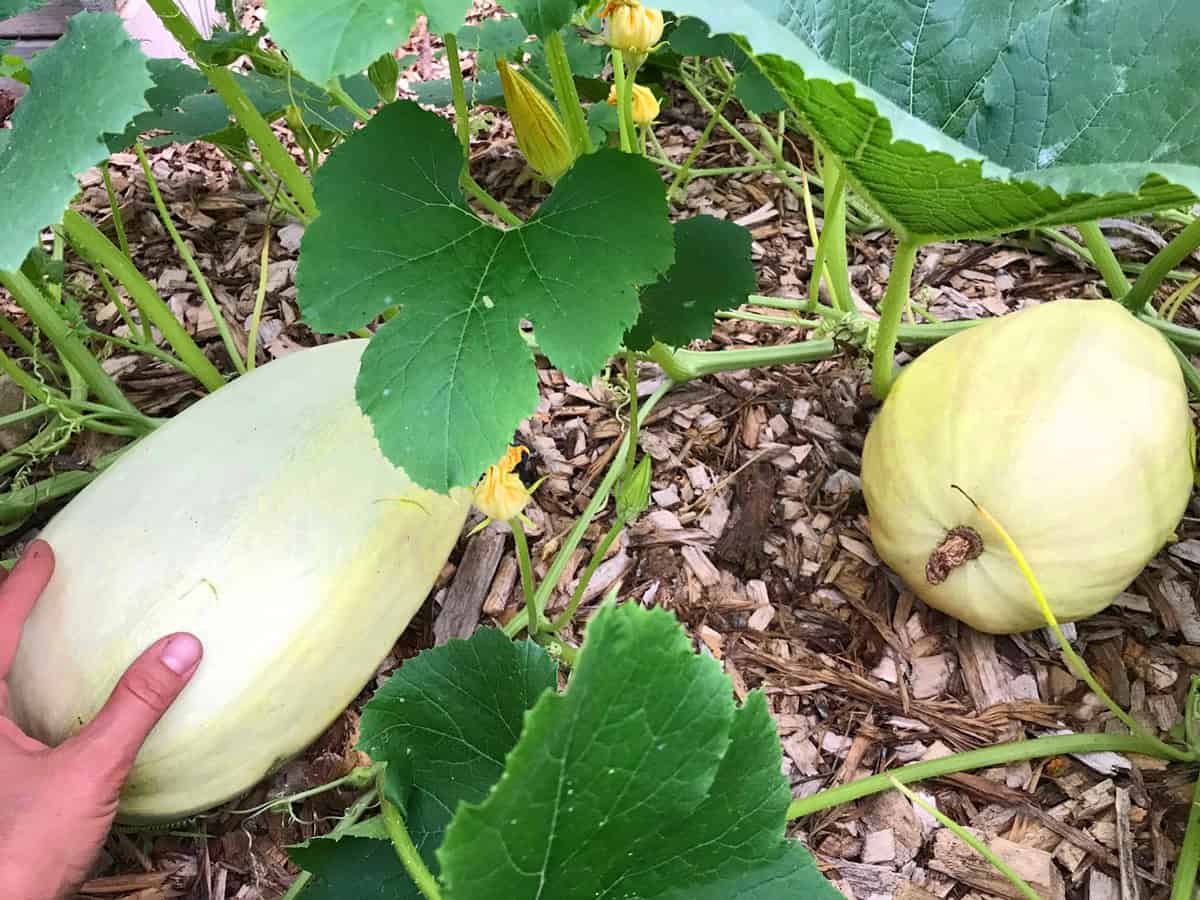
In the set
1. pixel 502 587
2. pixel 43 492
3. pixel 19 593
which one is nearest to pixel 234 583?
pixel 19 593

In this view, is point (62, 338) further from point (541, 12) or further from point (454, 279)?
point (541, 12)

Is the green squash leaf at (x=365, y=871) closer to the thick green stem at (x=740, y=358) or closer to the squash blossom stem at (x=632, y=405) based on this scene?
the squash blossom stem at (x=632, y=405)

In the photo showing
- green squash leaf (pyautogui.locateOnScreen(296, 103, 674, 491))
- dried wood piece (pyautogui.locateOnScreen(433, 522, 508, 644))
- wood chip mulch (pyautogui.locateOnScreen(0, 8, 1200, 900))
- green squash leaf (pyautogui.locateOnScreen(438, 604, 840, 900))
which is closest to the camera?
green squash leaf (pyautogui.locateOnScreen(438, 604, 840, 900))

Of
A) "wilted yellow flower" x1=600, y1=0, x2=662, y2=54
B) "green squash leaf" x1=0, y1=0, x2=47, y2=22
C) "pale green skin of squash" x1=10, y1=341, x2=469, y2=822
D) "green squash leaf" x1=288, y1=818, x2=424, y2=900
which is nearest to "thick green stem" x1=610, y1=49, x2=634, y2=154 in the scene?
"wilted yellow flower" x1=600, y1=0, x2=662, y2=54

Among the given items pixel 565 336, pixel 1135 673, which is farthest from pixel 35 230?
pixel 1135 673

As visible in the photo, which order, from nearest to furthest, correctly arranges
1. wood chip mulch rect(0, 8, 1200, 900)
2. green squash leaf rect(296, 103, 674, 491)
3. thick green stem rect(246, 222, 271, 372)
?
green squash leaf rect(296, 103, 674, 491) < wood chip mulch rect(0, 8, 1200, 900) < thick green stem rect(246, 222, 271, 372)

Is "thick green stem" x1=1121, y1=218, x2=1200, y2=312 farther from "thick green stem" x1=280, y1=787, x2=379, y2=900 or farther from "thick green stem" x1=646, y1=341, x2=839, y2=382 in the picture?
"thick green stem" x1=280, y1=787, x2=379, y2=900
